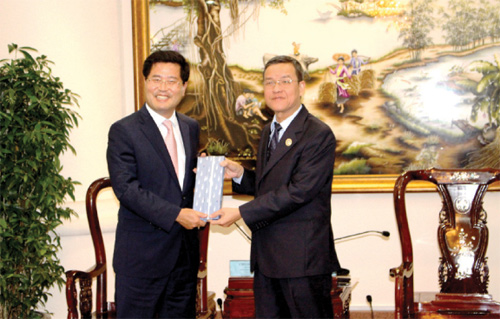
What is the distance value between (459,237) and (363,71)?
215 centimetres

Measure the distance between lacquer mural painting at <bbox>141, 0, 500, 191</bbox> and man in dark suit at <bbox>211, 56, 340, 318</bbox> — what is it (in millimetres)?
2090

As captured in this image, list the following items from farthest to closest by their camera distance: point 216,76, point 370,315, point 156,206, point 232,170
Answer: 1. point 216,76
2. point 370,315
3. point 232,170
4. point 156,206

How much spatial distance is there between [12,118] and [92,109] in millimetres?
1050

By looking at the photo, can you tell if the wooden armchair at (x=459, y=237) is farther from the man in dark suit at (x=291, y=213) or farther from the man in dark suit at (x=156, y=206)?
the man in dark suit at (x=156, y=206)

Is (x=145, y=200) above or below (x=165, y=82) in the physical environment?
below

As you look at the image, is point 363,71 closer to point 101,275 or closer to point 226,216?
point 226,216

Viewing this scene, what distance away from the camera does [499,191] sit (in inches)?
189

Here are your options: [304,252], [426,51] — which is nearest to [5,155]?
[304,252]

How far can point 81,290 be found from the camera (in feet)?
9.16

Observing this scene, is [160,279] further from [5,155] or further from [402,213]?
[5,155]

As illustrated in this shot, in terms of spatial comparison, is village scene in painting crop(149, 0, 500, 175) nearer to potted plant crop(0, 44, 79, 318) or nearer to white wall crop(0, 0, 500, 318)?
white wall crop(0, 0, 500, 318)

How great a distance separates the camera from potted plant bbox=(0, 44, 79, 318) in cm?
382

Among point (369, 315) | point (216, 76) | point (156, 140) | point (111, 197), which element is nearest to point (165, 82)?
point (156, 140)

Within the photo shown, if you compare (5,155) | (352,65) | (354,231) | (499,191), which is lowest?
(354,231)
